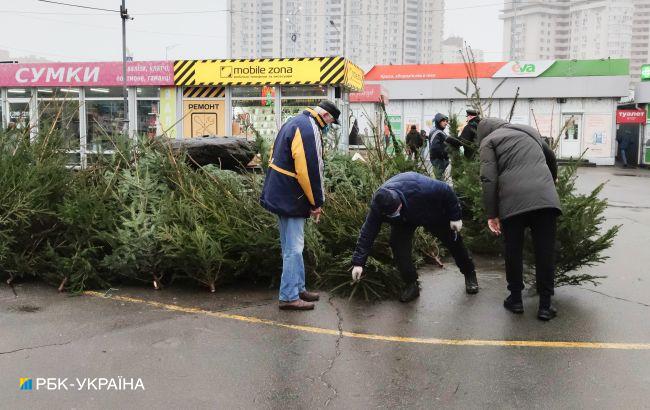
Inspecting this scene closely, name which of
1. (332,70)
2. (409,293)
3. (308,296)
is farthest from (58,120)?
(332,70)

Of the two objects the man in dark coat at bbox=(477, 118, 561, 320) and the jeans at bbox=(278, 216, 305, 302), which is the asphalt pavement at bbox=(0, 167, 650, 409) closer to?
the jeans at bbox=(278, 216, 305, 302)

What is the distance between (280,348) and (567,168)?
11.3 feet

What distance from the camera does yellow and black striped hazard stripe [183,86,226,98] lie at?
17031 millimetres

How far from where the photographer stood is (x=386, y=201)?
5.10 metres

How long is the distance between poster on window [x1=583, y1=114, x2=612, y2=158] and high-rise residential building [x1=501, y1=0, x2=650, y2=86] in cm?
7386

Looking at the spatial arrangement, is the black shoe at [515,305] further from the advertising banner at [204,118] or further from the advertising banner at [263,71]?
the advertising banner at [204,118]

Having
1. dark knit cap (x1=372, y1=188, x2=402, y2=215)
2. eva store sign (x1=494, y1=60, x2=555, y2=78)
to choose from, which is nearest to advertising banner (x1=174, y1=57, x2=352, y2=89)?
dark knit cap (x1=372, y1=188, x2=402, y2=215)

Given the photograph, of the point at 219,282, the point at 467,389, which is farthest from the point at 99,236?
the point at 467,389

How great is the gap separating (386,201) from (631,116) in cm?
2888

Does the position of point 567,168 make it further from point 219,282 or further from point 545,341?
point 219,282

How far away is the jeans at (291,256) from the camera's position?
17.6 ft

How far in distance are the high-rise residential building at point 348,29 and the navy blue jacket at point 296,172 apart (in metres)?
79.2

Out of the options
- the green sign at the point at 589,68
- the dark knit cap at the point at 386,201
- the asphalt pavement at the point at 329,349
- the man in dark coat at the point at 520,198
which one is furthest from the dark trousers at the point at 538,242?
the green sign at the point at 589,68

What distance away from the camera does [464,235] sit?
7047mm
